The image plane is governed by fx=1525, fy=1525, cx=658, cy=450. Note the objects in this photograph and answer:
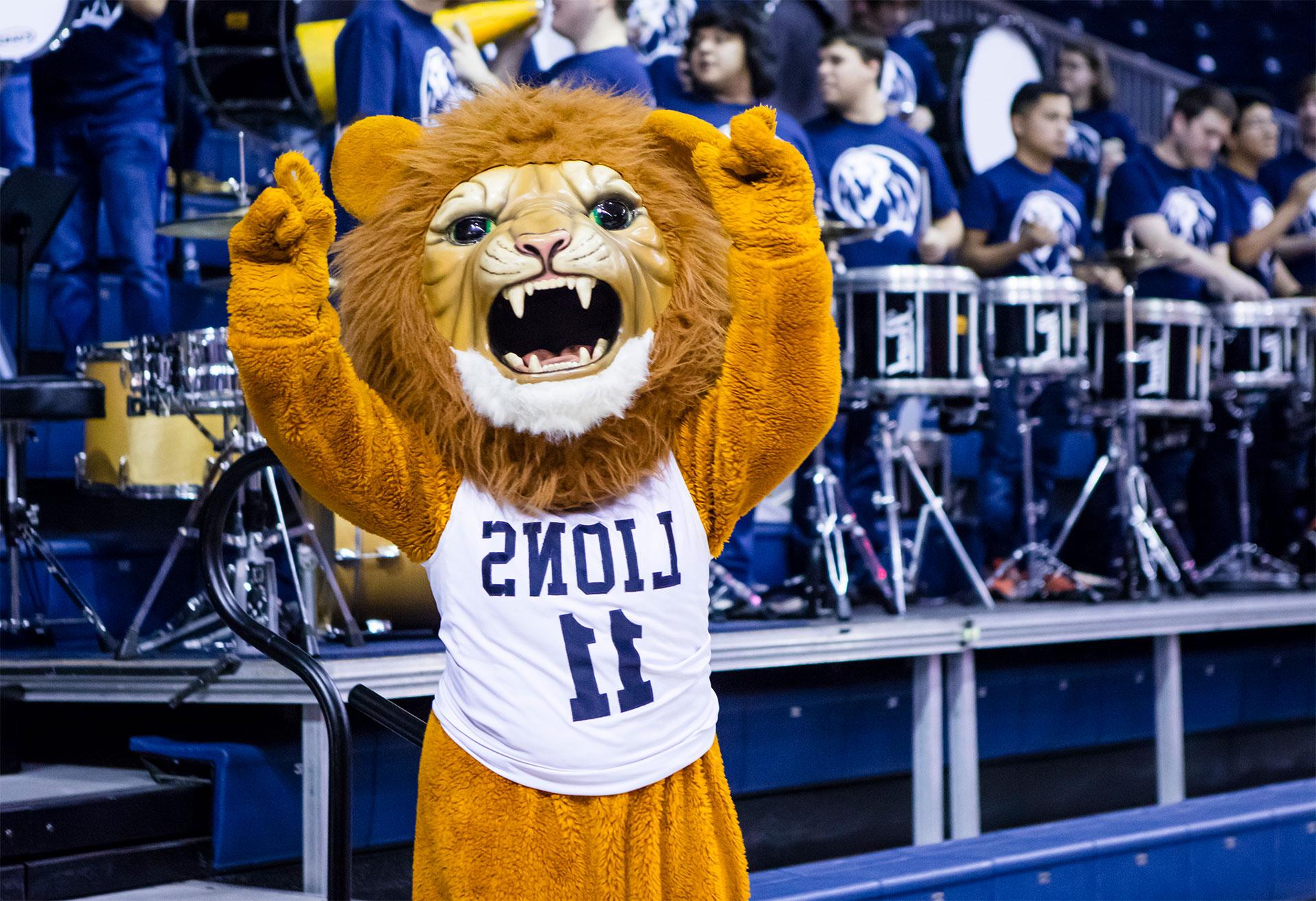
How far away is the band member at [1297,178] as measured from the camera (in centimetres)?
576

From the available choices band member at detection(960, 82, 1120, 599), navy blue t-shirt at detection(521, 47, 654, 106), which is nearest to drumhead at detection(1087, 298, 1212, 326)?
band member at detection(960, 82, 1120, 599)

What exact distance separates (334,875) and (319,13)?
3179 millimetres

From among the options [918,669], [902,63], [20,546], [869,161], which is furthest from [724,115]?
[20,546]

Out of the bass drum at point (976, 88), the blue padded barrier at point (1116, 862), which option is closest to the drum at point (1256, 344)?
the blue padded barrier at point (1116, 862)

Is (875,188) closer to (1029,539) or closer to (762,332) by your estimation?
(1029,539)

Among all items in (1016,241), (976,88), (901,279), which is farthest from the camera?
(976,88)

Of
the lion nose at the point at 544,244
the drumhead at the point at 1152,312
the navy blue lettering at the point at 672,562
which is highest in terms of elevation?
the drumhead at the point at 1152,312

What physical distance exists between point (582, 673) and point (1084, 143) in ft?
16.8

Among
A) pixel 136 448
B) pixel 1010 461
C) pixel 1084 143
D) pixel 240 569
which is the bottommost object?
pixel 240 569

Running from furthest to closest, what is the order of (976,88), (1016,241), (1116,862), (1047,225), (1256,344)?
(976,88) → (1256,344) → (1047,225) → (1016,241) → (1116,862)

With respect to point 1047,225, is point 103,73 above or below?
above

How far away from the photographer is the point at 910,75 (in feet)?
18.8

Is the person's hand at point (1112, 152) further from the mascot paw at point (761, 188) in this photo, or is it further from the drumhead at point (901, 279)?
the mascot paw at point (761, 188)

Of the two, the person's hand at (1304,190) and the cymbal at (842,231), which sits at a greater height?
the person's hand at (1304,190)
